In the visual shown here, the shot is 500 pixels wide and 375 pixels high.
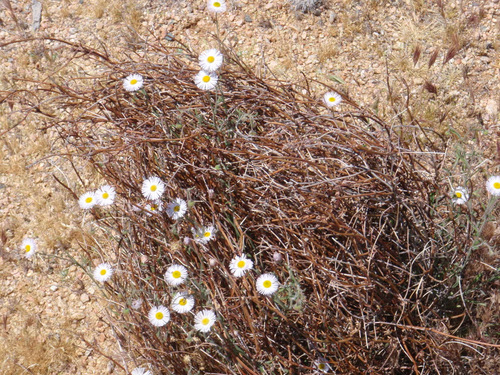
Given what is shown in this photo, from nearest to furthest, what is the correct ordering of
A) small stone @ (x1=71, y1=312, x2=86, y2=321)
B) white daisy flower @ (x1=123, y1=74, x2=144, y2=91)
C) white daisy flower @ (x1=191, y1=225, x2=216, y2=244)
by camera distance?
white daisy flower @ (x1=191, y1=225, x2=216, y2=244), white daisy flower @ (x1=123, y1=74, x2=144, y2=91), small stone @ (x1=71, y1=312, x2=86, y2=321)

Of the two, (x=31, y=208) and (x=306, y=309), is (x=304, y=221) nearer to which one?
(x=306, y=309)

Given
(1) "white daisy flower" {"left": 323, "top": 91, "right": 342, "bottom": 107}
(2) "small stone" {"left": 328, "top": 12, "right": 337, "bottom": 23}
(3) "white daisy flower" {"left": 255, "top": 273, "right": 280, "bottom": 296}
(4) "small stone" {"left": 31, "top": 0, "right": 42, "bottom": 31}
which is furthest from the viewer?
(4) "small stone" {"left": 31, "top": 0, "right": 42, "bottom": 31}

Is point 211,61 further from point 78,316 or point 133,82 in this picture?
point 78,316

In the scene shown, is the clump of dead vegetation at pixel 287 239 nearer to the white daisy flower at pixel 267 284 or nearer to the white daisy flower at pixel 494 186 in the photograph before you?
the white daisy flower at pixel 267 284

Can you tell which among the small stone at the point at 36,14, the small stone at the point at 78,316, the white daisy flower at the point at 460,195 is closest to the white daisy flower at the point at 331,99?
the white daisy flower at the point at 460,195

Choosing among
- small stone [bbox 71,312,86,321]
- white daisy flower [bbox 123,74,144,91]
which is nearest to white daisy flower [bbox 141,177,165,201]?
white daisy flower [bbox 123,74,144,91]

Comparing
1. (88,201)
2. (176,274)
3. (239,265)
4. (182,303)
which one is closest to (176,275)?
(176,274)

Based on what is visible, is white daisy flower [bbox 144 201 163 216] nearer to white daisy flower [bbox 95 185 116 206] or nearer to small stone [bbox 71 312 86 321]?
white daisy flower [bbox 95 185 116 206]
